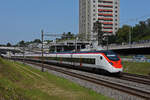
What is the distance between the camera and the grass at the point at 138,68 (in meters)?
31.7

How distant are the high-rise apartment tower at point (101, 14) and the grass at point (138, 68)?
9249 centimetres

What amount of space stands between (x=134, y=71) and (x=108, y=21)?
105m

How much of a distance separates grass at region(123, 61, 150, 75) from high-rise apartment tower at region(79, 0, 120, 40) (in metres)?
92.5

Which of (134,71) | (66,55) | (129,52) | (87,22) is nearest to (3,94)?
(134,71)

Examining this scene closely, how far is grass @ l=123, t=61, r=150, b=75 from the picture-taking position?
31.7 meters

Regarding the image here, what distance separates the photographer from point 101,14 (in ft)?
438

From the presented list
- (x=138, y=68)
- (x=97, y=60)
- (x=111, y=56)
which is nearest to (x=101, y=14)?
(x=138, y=68)

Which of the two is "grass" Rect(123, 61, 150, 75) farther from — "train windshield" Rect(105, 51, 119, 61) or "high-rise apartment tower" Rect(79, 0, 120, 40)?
"high-rise apartment tower" Rect(79, 0, 120, 40)

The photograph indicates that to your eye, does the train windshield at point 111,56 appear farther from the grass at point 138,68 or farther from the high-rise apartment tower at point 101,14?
the high-rise apartment tower at point 101,14

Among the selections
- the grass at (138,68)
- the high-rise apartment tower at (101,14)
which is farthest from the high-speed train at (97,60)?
the high-rise apartment tower at (101,14)

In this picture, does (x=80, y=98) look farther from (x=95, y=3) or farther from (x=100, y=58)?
(x=95, y=3)

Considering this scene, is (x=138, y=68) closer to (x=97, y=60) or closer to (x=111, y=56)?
(x=97, y=60)

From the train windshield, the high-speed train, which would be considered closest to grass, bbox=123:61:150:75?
the train windshield

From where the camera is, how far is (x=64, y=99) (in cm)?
1261
